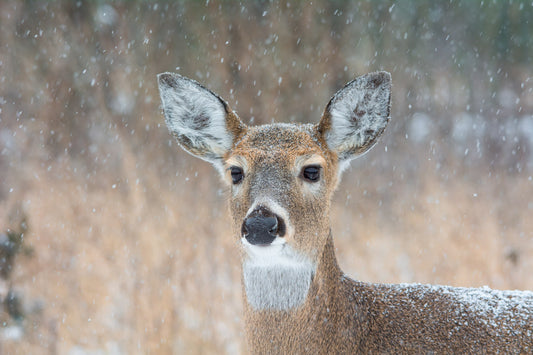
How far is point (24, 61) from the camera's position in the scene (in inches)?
308

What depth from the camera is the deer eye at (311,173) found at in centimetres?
321

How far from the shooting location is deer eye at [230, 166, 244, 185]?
327 cm

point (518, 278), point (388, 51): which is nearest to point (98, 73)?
point (388, 51)

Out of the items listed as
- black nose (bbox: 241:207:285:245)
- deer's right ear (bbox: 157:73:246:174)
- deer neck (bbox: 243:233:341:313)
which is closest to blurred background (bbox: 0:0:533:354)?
deer's right ear (bbox: 157:73:246:174)

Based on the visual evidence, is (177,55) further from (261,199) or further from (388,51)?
(261,199)

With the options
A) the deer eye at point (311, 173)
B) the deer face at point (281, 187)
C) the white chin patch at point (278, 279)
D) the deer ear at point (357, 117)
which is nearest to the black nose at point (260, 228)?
the deer face at point (281, 187)

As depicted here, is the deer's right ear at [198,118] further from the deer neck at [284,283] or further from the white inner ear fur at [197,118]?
the deer neck at [284,283]

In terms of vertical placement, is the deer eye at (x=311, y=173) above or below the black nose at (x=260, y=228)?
above

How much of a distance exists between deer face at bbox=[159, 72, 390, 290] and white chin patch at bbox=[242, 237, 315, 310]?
15mm

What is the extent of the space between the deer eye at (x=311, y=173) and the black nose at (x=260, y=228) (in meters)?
0.48

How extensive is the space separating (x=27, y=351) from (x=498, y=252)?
6.04m

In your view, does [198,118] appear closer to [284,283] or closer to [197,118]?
[197,118]

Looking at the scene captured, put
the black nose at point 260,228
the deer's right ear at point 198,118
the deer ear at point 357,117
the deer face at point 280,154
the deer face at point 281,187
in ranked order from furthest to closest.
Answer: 1. the deer's right ear at point 198,118
2. the deer ear at point 357,117
3. the deer face at point 280,154
4. the deer face at point 281,187
5. the black nose at point 260,228

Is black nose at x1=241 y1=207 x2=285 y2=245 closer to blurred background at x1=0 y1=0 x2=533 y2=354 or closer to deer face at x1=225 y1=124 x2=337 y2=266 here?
deer face at x1=225 y1=124 x2=337 y2=266
